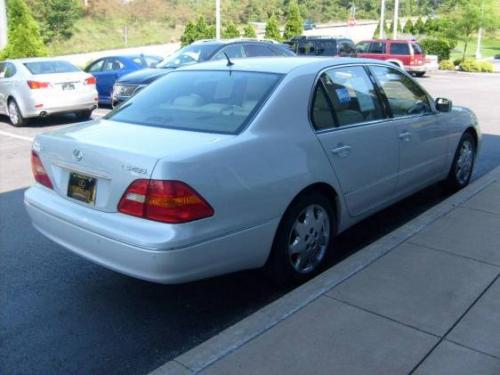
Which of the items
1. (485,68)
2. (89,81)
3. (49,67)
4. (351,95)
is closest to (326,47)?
(485,68)

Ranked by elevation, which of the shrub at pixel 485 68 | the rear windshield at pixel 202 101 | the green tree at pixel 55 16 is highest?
the green tree at pixel 55 16

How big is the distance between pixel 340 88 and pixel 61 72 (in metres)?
9.45

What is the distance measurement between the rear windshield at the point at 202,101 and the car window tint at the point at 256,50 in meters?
8.80

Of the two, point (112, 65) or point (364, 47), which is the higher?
point (364, 47)

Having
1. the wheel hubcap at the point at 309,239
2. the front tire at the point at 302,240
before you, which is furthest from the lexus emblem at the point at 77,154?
the wheel hubcap at the point at 309,239

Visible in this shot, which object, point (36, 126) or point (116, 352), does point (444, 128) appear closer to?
point (116, 352)

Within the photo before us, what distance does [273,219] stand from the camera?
11.7 ft

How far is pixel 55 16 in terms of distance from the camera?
1887 inches

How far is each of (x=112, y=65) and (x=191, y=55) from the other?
358 cm

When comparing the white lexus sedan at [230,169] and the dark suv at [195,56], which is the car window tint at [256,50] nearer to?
the dark suv at [195,56]

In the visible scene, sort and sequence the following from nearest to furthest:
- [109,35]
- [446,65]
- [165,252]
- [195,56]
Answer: [165,252] < [195,56] < [446,65] < [109,35]

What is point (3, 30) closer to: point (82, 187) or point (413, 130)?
point (413, 130)

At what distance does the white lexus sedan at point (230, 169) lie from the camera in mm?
3145

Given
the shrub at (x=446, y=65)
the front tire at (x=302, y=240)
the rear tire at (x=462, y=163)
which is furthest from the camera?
the shrub at (x=446, y=65)
